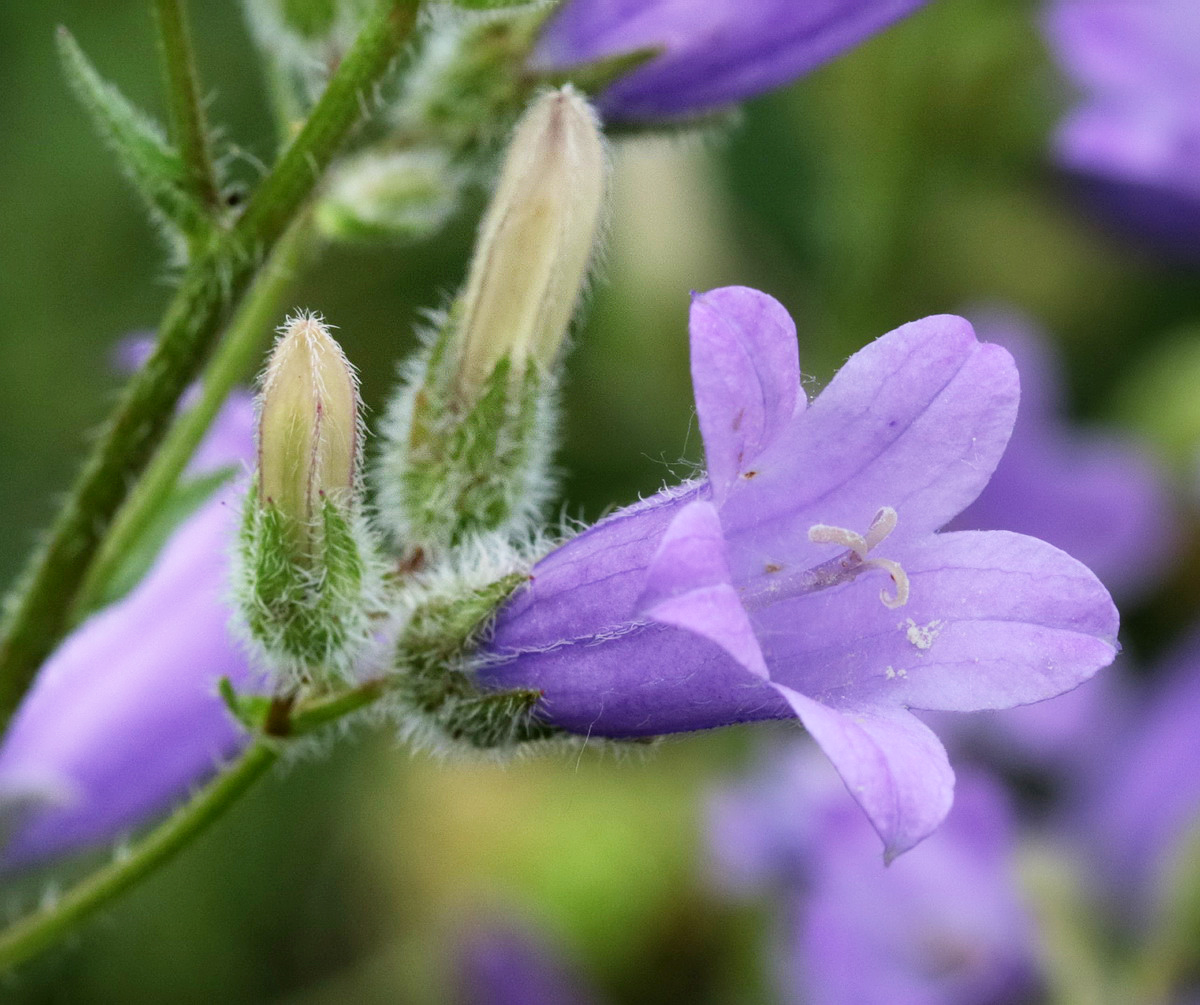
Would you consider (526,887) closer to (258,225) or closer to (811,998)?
(811,998)

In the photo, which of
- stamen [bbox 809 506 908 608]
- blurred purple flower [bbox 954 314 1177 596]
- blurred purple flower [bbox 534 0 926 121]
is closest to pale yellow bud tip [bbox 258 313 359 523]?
stamen [bbox 809 506 908 608]

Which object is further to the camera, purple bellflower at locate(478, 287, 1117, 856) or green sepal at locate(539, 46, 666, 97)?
green sepal at locate(539, 46, 666, 97)

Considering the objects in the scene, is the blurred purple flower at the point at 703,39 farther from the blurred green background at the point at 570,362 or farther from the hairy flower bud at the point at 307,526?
the blurred green background at the point at 570,362

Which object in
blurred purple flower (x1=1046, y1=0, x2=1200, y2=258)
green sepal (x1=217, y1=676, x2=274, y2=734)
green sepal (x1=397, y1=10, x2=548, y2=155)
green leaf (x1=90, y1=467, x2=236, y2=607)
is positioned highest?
green sepal (x1=397, y1=10, x2=548, y2=155)

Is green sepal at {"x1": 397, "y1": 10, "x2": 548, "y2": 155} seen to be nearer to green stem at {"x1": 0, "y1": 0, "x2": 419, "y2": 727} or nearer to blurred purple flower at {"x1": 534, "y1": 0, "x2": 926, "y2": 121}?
blurred purple flower at {"x1": 534, "y1": 0, "x2": 926, "y2": 121}

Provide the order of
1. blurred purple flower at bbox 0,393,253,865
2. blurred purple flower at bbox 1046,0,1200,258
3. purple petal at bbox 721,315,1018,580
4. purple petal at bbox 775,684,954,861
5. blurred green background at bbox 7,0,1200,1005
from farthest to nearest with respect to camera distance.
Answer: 1. blurred green background at bbox 7,0,1200,1005
2. blurred purple flower at bbox 1046,0,1200,258
3. blurred purple flower at bbox 0,393,253,865
4. purple petal at bbox 721,315,1018,580
5. purple petal at bbox 775,684,954,861

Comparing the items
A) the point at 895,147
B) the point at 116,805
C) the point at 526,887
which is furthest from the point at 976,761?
the point at 116,805
